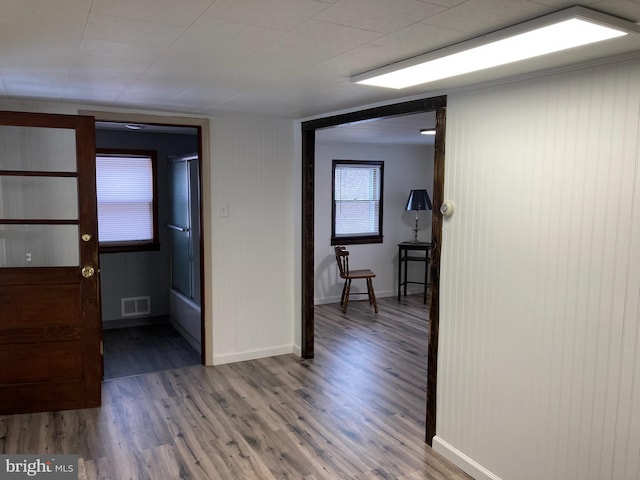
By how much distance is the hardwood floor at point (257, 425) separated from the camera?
284 centimetres

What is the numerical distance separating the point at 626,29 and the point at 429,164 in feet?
19.4

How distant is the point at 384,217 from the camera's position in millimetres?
7234

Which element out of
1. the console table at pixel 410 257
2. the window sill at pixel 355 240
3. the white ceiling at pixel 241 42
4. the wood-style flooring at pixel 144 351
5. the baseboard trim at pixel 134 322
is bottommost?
the wood-style flooring at pixel 144 351

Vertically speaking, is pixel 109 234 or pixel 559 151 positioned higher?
pixel 559 151

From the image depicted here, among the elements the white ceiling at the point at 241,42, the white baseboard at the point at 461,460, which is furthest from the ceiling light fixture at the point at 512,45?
the white baseboard at the point at 461,460

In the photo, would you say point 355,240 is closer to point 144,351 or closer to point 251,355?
point 251,355

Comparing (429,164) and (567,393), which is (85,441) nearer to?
(567,393)

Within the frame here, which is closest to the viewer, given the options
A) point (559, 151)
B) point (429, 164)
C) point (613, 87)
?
point (613, 87)

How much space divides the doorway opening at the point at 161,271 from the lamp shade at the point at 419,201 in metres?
3.01

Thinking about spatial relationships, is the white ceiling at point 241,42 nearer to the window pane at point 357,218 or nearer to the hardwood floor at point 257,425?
the hardwood floor at point 257,425

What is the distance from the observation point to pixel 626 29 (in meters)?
1.63

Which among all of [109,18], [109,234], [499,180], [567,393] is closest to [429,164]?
[109,234]

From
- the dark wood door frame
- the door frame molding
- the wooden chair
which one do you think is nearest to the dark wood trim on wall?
the dark wood door frame

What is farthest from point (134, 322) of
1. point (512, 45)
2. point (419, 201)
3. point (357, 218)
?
point (512, 45)
